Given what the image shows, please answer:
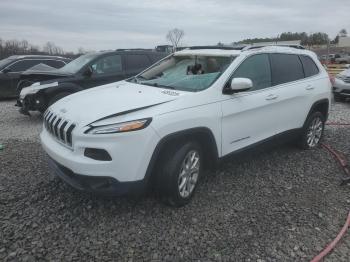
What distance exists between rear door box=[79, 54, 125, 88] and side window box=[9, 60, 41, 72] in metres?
4.64

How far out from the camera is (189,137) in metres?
3.80

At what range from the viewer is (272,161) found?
5.41 meters

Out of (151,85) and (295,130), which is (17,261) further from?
(295,130)

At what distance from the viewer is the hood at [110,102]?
136 inches

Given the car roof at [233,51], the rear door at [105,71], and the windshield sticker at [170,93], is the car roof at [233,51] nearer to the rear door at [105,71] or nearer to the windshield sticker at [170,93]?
the windshield sticker at [170,93]

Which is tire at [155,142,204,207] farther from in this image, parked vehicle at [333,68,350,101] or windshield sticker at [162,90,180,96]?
parked vehicle at [333,68,350,101]

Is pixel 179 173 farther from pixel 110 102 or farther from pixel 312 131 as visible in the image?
pixel 312 131

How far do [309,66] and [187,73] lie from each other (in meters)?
2.42

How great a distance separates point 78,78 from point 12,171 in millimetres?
3817

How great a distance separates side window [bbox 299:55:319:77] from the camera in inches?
225

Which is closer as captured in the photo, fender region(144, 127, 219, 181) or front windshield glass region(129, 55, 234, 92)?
fender region(144, 127, 219, 181)

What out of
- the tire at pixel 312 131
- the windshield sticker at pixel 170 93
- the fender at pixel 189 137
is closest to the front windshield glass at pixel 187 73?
the windshield sticker at pixel 170 93

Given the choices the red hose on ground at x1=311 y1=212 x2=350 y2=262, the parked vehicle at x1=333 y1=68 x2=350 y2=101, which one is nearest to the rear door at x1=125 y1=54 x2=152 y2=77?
the parked vehicle at x1=333 y1=68 x2=350 y2=101

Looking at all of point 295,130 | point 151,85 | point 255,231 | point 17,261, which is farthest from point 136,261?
point 295,130
